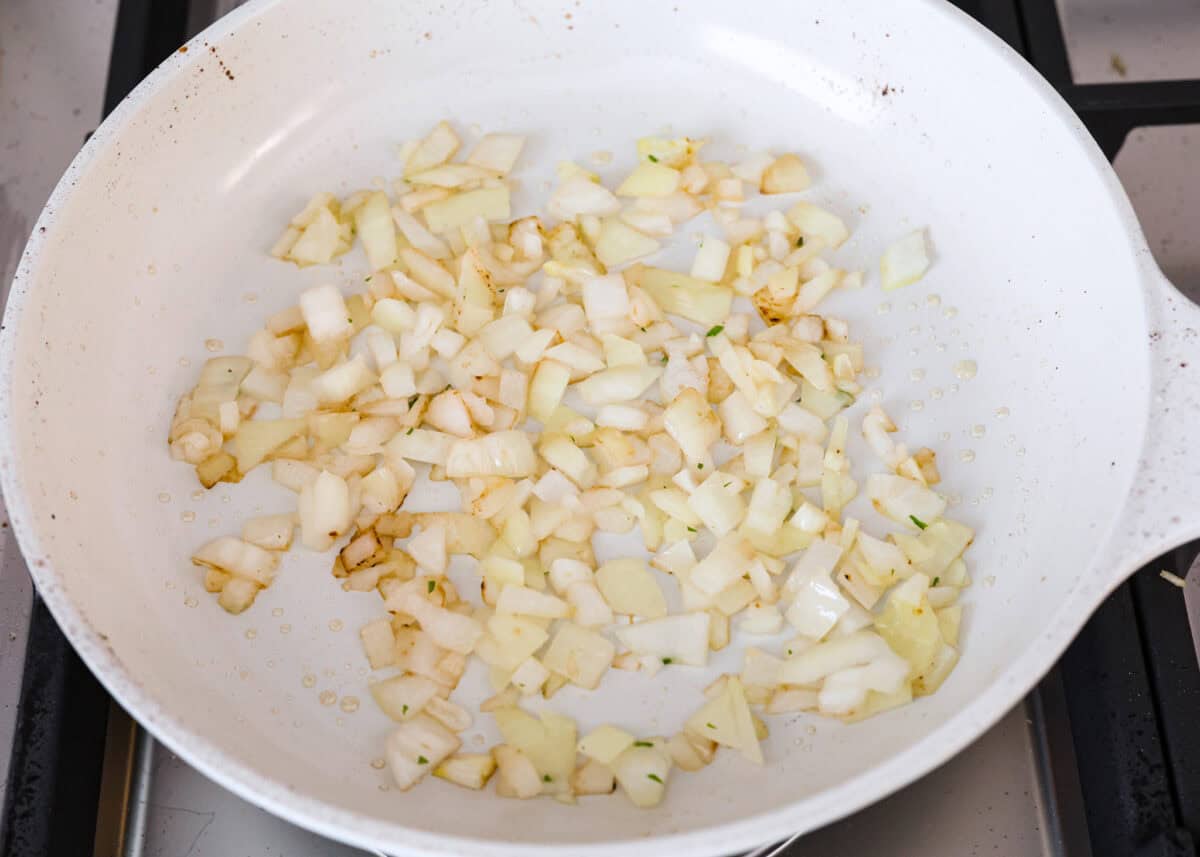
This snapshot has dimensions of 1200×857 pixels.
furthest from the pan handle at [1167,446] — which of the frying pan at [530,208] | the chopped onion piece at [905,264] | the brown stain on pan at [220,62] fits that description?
the brown stain on pan at [220,62]

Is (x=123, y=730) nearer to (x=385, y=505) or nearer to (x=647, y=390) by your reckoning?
(x=385, y=505)

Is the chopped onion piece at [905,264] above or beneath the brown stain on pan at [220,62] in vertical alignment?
beneath

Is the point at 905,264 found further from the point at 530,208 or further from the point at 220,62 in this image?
the point at 220,62

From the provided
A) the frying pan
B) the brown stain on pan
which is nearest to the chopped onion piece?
the frying pan

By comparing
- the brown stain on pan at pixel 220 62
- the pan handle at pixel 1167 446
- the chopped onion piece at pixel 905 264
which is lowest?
the chopped onion piece at pixel 905 264

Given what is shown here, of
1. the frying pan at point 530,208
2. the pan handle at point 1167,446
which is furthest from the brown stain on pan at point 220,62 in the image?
the pan handle at point 1167,446

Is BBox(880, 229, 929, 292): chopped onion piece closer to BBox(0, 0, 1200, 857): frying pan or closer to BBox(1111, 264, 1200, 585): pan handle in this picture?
BBox(0, 0, 1200, 857): frying pan

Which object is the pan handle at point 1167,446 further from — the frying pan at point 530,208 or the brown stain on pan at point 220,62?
the brown stain on pan at point 220,62

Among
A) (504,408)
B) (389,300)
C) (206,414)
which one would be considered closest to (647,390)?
(504,408)

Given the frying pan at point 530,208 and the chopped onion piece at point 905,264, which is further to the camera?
the chopped onion piece at point 905,264
